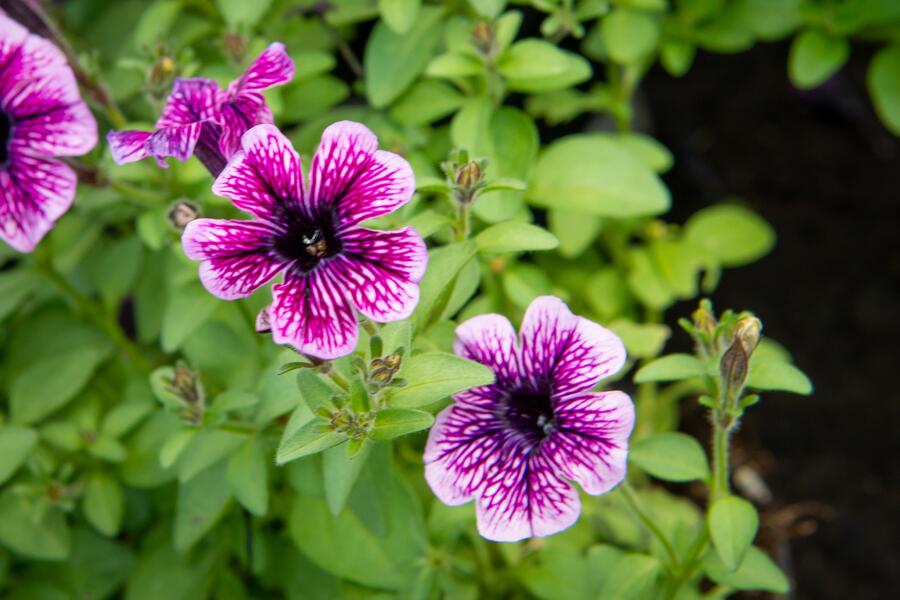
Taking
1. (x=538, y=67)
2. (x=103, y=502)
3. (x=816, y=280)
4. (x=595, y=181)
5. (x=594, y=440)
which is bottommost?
(x=816, y=280)

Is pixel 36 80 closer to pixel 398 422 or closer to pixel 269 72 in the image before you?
pixel 269 72

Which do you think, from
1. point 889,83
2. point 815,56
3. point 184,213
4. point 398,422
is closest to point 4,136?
point 184,213

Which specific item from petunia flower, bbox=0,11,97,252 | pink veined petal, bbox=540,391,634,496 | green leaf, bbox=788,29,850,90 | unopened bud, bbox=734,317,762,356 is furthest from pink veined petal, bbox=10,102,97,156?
green leaf, bbox=788,29,850,90

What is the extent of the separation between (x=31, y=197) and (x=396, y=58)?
0.52m

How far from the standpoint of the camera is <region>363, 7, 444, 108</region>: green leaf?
1.33 metres

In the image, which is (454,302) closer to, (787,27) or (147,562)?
(147,562)

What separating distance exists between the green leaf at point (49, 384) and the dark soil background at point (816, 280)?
1.11 metres

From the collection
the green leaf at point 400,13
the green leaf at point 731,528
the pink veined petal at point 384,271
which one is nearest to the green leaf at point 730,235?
the green leaf at point 400,13

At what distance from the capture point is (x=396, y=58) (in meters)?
1.35

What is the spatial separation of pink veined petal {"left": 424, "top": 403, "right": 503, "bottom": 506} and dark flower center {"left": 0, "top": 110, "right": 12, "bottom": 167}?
1.94 ft

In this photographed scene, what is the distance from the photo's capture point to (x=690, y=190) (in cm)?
214

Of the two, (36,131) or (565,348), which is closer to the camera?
(565,348)

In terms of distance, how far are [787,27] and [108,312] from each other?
1.17 meters

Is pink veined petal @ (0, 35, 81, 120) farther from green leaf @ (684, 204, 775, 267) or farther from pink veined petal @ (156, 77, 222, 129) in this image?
green leaf @ (684, 204, 775, 267)
